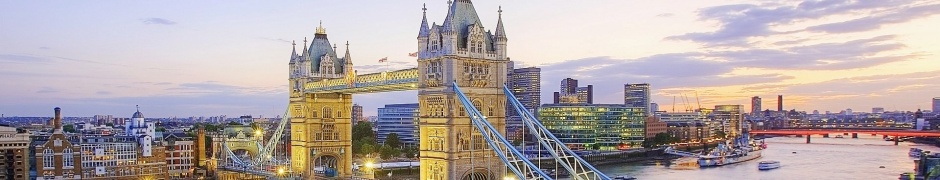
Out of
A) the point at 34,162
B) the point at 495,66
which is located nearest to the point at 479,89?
the point at 495,66

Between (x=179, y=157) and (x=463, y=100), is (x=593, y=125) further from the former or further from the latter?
(x=463, y=100)

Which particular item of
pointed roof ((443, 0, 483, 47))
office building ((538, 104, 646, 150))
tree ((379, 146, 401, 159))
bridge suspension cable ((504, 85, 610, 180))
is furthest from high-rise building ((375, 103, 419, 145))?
bridge suspension cable ((504, 85, 610, 180))

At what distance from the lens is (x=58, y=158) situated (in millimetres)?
51875

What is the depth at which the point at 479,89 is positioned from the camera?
3038 cm

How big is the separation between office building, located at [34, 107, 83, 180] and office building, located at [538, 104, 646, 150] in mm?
82949

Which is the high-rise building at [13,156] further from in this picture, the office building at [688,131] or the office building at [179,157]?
the office building at [688,131]

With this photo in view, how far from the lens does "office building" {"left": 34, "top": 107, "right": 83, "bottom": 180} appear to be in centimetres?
5131

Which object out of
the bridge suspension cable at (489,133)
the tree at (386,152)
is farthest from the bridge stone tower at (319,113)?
the tree at (386,152)

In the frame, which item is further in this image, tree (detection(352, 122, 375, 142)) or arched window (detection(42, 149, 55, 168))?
tree (detection(352, 122, 375, 142))

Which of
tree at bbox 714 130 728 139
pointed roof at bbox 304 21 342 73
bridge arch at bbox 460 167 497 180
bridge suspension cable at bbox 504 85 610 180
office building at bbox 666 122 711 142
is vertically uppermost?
pointed roof at bbox 304 21 342 73

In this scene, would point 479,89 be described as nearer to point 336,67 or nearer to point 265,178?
point 336,67

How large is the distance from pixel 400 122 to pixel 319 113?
98.1 m

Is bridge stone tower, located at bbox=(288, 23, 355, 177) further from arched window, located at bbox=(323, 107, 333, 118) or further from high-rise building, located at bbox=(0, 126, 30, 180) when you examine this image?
high-rise building, located at bbox=(0, 126, 30, 180)

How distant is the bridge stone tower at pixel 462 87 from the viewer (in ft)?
97.7
